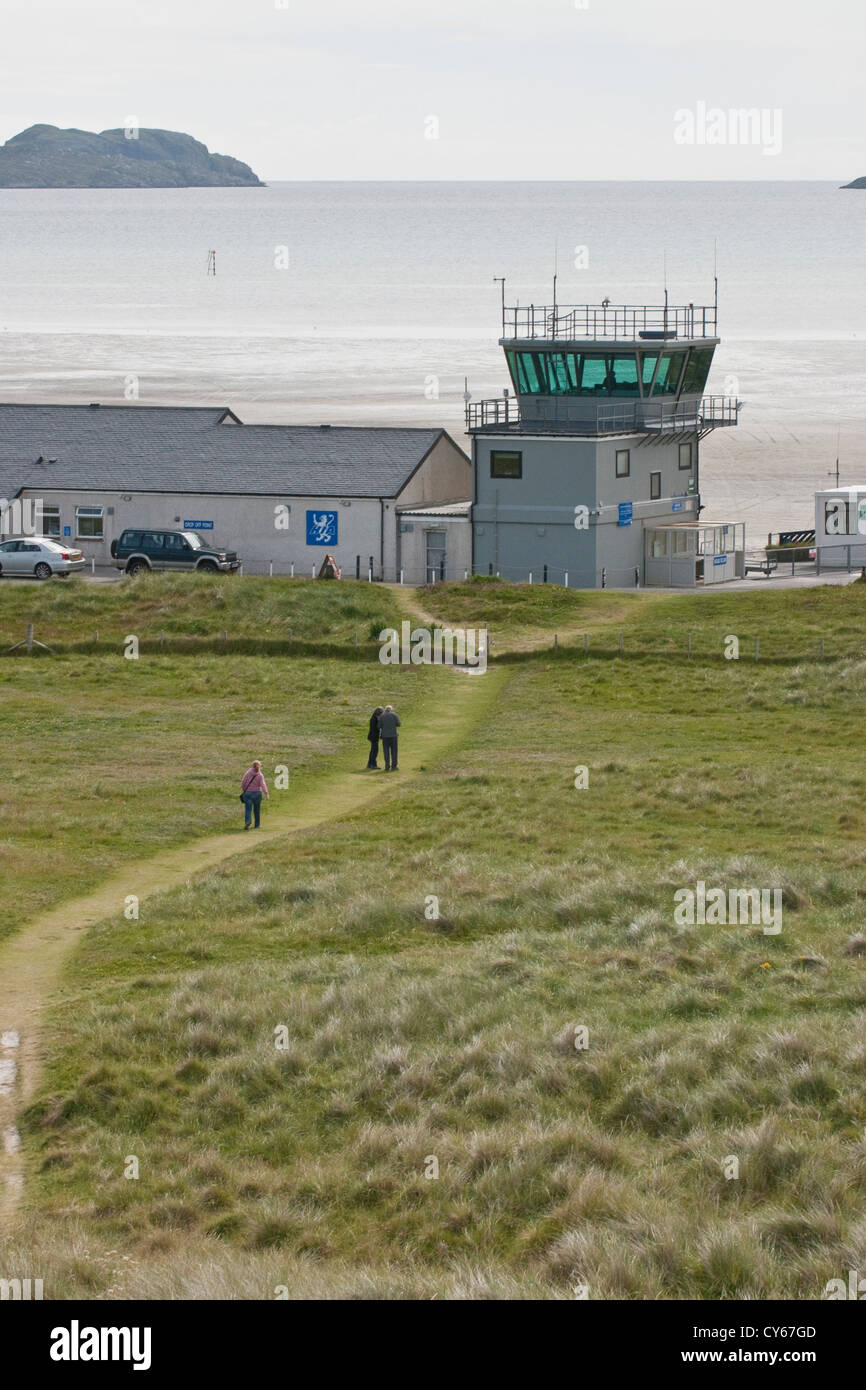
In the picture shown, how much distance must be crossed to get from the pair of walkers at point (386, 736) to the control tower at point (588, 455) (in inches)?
953

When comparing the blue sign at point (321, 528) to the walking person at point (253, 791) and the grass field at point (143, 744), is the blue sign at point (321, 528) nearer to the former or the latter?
the grass field at point (143, 744)

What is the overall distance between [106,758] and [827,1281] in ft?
78.9

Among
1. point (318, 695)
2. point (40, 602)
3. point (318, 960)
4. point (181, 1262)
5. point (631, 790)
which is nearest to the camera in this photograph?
point (181, 1262)

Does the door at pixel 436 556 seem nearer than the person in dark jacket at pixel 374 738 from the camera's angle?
No

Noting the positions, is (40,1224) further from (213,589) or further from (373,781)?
(213,589)

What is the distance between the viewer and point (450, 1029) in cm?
1753

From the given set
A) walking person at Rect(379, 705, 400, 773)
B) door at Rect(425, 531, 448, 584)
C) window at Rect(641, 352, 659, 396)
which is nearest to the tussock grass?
door at Rect(425, 531, 448, 584)

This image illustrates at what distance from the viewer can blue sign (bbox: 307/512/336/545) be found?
5722cm

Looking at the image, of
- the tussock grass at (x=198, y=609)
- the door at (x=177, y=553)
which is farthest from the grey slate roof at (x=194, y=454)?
the tussock grass at (x=198, y=609)

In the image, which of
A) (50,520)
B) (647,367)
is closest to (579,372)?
(647,367)

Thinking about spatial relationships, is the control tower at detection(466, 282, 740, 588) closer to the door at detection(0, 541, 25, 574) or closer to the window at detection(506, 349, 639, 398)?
the window at detection(506, 349, 639, 398)

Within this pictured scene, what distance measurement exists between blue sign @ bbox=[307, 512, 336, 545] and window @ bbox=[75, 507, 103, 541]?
798 cm

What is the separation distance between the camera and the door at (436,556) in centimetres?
5762
